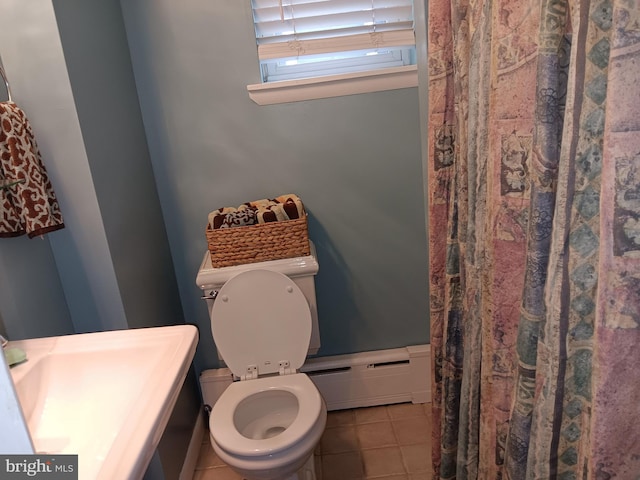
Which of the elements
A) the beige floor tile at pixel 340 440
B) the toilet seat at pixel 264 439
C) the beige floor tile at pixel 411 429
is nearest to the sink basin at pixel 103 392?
the toilet seat at pixel 264 439

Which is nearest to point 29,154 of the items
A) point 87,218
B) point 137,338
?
point 87,218

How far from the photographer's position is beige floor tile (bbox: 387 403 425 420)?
7.29 ft

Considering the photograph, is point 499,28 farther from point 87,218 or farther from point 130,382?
point 87,218

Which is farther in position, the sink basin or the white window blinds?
the white window blinds

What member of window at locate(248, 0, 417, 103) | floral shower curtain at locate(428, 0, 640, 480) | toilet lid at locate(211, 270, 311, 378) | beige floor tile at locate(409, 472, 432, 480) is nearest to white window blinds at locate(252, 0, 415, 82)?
window at locate(248, 0, 417, 103)

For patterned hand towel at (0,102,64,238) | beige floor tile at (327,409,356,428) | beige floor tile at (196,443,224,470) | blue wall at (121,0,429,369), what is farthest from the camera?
beige floor tile at (327,409,356,428)

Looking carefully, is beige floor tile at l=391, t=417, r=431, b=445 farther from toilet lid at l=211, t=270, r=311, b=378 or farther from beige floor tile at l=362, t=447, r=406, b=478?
toilet lid at l=211, t=270, r=311, b=378

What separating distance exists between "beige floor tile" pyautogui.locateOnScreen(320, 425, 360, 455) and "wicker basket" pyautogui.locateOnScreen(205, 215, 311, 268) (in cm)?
88

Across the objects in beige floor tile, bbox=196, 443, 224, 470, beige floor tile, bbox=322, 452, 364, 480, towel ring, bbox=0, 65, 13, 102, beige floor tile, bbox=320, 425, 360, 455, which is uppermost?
towel ring, bbox=0, 65, 13, 102

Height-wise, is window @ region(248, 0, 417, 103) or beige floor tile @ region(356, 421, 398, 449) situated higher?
window @ region(248, 0, 417, 103)

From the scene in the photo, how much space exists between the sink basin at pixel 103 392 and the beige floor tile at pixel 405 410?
1.44 m

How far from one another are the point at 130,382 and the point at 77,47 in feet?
3.34

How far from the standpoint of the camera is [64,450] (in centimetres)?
87

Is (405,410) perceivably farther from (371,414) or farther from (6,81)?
(6,81)
